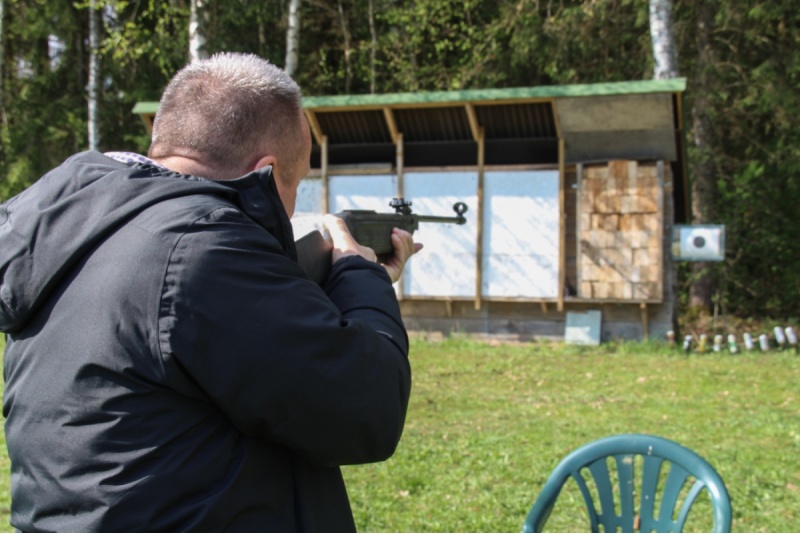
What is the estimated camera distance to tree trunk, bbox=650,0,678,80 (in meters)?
12.8

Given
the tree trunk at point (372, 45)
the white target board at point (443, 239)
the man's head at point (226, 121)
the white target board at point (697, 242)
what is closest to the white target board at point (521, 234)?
the white target board at point (443, 239)

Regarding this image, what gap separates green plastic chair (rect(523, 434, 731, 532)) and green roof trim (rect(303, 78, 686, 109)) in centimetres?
834

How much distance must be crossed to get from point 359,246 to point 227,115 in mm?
555

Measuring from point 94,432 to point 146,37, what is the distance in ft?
57.6

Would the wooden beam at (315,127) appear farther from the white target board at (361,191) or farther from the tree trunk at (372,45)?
the tree trunk at (372,45)

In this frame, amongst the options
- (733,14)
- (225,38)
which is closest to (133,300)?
(733,14)

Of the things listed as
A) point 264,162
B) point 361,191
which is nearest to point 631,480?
point 264,162

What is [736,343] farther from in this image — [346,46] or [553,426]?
[346,46]

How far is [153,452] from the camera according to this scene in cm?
155

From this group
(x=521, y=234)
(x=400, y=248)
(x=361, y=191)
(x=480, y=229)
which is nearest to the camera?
(x=400, y=248)

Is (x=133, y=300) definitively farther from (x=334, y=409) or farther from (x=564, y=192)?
(x=564, y=192)

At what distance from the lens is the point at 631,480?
3.51 m

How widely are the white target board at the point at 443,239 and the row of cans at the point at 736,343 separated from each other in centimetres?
311

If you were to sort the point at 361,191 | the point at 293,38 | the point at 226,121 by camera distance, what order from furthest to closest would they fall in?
the point at 293,38 < the point at 361,191 < the point at 226,121
